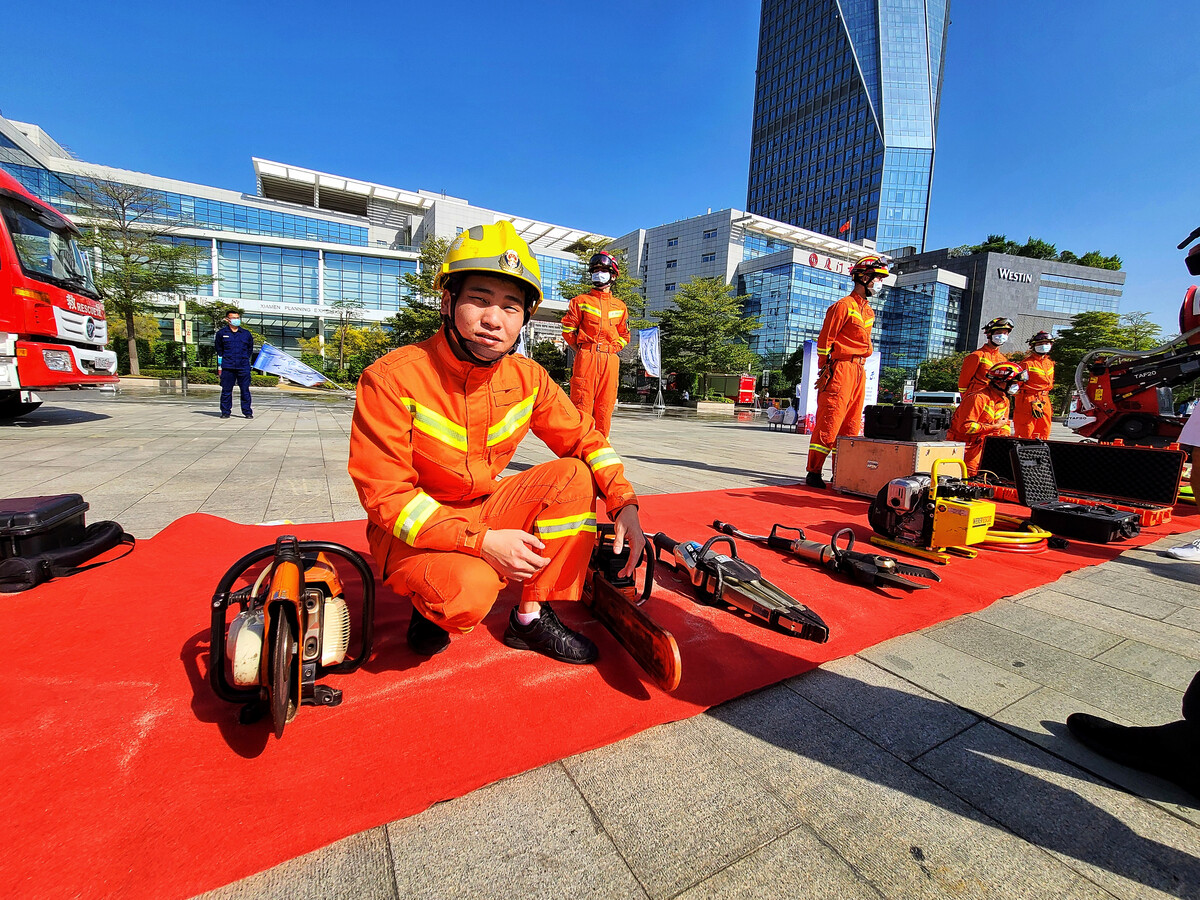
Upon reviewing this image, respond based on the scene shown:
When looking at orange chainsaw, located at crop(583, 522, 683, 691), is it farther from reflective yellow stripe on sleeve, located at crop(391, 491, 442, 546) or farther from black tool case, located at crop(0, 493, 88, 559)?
black tool case, located at crop(0, 493, 88, 559)

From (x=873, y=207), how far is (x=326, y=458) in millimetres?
99708

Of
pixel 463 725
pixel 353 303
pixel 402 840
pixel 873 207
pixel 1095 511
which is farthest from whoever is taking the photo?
pixel 873 207

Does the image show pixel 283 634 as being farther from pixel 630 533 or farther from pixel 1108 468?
pixel 1108 468

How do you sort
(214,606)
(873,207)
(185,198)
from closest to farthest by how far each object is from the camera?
(214,606), (185,198), (873,207)

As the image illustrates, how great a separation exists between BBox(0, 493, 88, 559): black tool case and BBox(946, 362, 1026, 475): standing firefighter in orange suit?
7679 mm

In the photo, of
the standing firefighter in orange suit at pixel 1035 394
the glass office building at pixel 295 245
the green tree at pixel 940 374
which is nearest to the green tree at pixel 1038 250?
the green tree at pixel 940 374

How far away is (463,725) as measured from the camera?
1623mm

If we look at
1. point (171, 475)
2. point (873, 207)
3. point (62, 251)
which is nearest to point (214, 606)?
point (171, 475)

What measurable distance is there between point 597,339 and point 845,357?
9.14 ft

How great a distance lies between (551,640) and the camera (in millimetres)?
2035

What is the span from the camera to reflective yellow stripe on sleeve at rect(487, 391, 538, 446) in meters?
1.96

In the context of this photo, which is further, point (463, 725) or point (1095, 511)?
point (1095, 511)

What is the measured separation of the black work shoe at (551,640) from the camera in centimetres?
201

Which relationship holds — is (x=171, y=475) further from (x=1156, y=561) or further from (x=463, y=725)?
(x=1156, y=561)
